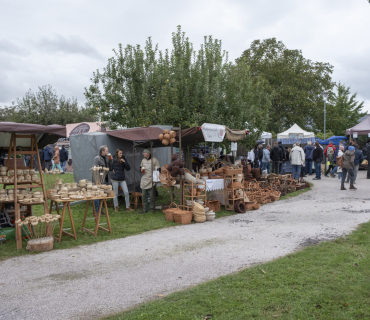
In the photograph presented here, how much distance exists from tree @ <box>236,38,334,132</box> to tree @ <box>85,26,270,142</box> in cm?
1909

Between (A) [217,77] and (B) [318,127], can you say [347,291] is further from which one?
(B) [318,127]

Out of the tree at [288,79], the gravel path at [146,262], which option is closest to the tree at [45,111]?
the tree at [288,79]

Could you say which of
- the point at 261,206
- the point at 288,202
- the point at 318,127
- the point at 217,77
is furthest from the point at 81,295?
the point at 318,127

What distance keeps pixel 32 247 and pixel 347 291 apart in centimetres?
498

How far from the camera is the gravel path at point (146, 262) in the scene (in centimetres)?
396

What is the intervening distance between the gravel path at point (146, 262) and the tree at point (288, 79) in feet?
84.9

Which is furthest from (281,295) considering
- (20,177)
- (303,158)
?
(303,158)

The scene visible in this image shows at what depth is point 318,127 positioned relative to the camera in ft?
120

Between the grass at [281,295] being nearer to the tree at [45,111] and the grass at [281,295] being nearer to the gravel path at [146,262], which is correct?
the gravel path at [146,262]

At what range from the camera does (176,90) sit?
12258 mm

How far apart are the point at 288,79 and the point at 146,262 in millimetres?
31410

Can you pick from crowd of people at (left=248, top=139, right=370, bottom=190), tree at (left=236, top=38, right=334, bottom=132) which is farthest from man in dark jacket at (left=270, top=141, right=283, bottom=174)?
tree at (left=236, top=38, right=334, bottom=132)

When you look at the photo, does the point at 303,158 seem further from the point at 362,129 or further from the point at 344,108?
the point at 344,108

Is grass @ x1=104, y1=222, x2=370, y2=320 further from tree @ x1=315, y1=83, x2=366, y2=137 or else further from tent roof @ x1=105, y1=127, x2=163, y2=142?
tree @ x1=315, y1=83, x2=366, y2=137
